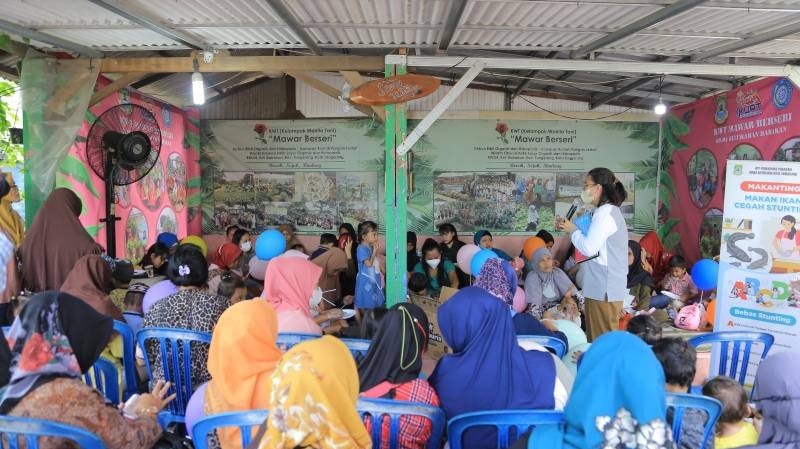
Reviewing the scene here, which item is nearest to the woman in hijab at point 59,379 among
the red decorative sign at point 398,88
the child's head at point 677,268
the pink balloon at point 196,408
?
the pink balloon at point 196,408

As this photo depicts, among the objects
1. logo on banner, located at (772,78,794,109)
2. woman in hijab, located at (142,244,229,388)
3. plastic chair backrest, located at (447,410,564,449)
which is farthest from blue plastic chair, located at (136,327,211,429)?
logo on banner, located at (772,78,794,109)

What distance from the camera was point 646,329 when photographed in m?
2.66

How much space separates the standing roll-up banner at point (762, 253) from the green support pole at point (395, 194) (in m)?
2.24

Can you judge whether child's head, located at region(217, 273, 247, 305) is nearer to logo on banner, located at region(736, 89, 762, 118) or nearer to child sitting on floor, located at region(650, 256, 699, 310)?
child sitting on floor, located at region(650, 256, 699, 310)

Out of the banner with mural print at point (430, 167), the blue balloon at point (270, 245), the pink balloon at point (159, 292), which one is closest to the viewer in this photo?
the pink balloon at point (159, 292)

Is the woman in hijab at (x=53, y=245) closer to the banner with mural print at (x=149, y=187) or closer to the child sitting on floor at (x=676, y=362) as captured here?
the banner with mural print at (x=149, y=187)

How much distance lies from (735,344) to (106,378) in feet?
10.1

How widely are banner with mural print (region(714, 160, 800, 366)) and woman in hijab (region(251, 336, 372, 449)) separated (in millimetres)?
2882

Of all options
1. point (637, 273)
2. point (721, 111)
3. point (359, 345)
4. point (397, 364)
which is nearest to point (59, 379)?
point (397, 364)

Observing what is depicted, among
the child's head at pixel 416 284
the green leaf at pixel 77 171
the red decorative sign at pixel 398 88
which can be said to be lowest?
the child's head at pixel 416 284

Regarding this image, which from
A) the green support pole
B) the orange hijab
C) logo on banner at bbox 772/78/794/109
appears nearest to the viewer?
the orange hijab

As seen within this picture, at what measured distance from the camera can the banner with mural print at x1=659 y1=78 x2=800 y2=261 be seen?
568 centimetres

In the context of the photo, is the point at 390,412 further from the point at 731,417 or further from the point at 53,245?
the point at 53,245

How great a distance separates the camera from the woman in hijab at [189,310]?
2.74m
